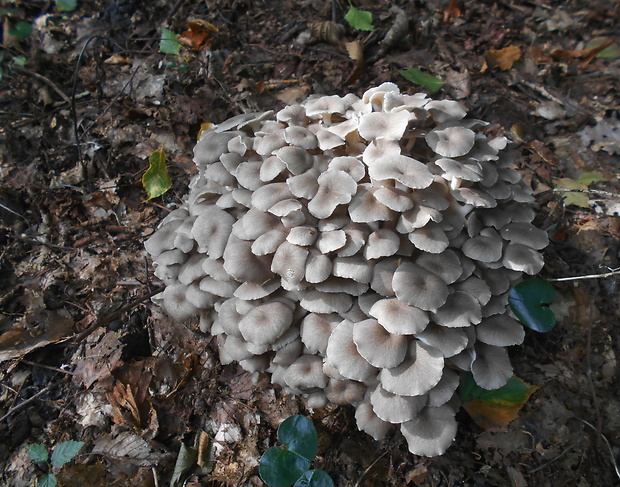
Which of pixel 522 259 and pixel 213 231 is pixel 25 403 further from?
pixel 522 259

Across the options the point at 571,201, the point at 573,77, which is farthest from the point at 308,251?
the point at 573,77

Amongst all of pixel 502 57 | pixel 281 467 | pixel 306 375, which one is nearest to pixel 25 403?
pixel 281 467

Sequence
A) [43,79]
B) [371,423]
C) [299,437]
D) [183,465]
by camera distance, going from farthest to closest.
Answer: [43,79] → [183,465] → [371,423] → [299,437]

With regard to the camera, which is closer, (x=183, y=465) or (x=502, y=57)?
(x=183, y=465)

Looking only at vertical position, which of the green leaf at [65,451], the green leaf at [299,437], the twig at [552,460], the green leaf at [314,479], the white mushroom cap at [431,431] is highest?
the white mushroom cap at [431,431]

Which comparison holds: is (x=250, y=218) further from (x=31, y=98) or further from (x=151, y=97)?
(x=31, y=98)

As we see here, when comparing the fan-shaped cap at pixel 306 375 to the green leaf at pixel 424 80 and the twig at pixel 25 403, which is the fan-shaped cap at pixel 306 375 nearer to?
the twig at pixel 25 403

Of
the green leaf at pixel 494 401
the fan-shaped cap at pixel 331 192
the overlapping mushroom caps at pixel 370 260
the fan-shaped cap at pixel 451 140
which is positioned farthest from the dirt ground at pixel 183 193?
the fan-shaped cap at pixel 331 192
